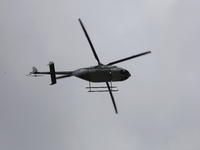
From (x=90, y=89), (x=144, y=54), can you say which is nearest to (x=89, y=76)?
(x=90, y=89)

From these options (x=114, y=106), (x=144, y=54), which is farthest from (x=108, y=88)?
(x=144, y=54)

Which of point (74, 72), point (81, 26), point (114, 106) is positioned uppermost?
point (81, 26)

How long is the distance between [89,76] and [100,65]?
1769 mm

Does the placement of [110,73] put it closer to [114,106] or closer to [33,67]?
[114,106]

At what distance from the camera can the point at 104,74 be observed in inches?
1255

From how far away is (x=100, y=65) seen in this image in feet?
107

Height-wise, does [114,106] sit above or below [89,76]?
below

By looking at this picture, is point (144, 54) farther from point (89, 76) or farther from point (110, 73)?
point (89, 76)

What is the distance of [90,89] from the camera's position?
31.7m

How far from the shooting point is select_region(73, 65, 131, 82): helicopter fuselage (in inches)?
1256

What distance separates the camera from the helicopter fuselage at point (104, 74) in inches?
1256

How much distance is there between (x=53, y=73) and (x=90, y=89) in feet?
14.4

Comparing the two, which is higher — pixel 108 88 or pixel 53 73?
pixel 53 73

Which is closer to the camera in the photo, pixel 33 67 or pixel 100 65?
pixel 100 65
